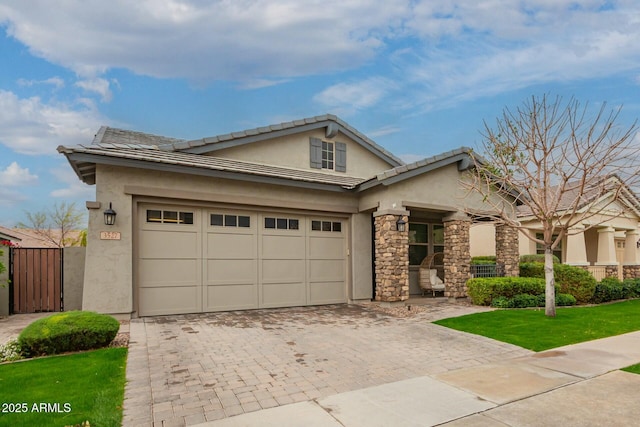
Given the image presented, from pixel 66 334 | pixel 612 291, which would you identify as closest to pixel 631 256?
pixel 612 291

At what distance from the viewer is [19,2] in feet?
31.8

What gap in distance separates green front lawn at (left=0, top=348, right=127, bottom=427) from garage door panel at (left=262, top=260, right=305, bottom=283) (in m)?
4.89

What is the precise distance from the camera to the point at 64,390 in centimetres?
439

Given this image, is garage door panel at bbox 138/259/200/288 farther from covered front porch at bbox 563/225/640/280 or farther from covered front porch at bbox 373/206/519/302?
covered front porch at bbox 563/225/640/280

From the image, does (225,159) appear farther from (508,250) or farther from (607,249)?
(607,249)

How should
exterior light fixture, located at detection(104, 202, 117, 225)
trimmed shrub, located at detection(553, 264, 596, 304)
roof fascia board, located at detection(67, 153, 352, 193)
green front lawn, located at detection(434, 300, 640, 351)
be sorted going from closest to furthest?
green front lawn, located at detection(434, 300, 640, 351) < roof fascia board, located at detection(67, 153, 352, 193) < exterior light fixture, located at detection(104, 202, 117, 225) < trimmed shrub, located at detection(553, 264, 596, 304)

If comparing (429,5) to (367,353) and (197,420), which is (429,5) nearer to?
(367,353)

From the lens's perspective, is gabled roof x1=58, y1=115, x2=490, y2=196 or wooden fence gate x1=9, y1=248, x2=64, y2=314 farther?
wooden fence gate x1=9, y1=248, x2=64, y2=314

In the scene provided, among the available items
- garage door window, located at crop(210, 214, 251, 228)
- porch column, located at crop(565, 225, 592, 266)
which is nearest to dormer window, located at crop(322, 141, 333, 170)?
garage door window, located at crop(210, 214, 251, 228)

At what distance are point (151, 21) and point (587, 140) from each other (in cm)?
1213

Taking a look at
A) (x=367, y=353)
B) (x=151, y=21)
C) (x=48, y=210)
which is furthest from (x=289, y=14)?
(x=48, y=210)

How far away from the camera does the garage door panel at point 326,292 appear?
11.2 m

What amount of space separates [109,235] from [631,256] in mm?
23856

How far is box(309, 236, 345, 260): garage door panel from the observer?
11.3m
